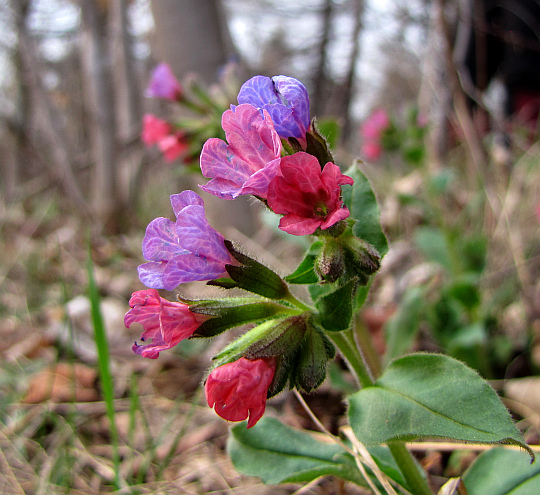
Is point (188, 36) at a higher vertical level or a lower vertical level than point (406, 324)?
higher

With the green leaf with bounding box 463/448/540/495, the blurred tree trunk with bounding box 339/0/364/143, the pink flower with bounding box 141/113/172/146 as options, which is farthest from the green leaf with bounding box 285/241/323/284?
the blurred tree trunk with bounding box 339/0/364/143

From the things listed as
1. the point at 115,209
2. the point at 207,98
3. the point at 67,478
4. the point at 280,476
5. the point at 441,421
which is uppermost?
the point at 207,98

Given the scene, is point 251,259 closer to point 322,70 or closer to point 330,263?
point 330,263

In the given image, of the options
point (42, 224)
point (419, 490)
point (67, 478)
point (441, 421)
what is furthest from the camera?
point (42, 224)

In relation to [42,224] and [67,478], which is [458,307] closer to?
[67,478]

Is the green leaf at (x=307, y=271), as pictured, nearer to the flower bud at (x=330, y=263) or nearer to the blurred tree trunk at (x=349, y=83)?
the flower bud at (x=330, y=263)

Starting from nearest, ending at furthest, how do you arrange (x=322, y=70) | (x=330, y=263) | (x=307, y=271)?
(x=330, y=263) < (x=307, y=271) < (x=322, y=70)

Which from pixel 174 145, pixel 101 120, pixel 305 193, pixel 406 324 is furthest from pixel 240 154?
pixel 101 120

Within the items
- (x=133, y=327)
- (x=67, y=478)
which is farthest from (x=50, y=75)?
(x=67, y=478)
